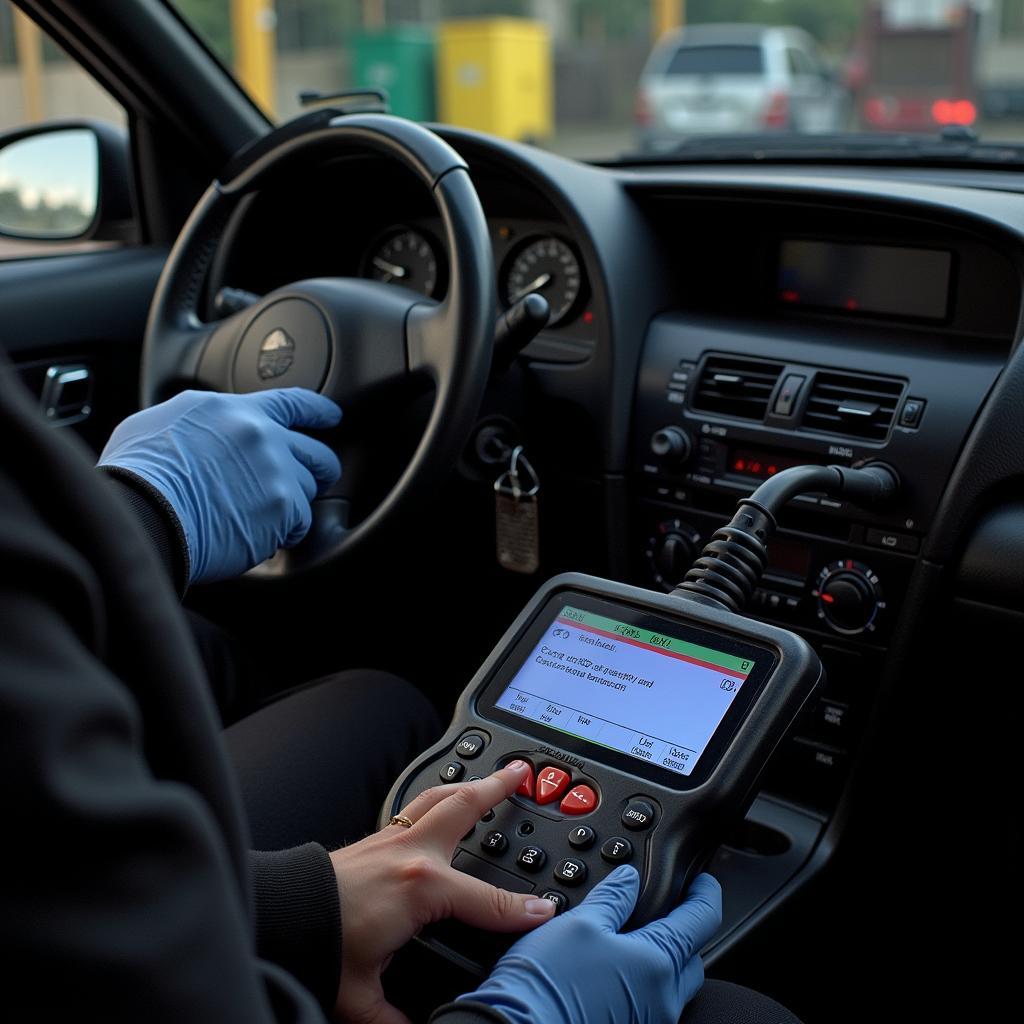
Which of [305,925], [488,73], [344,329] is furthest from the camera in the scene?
[488,73]

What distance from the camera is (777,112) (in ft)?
38.9

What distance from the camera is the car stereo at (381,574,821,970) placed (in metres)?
1.03

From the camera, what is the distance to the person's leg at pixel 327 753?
1.33m

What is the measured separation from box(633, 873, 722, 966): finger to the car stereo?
1cm

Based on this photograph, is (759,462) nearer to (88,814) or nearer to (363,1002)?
(363,1002)

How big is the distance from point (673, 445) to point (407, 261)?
583mm

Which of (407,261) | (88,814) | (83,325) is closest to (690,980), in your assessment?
(88,814)

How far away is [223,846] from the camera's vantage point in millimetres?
550

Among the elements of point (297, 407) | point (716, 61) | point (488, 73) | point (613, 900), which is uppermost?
point (716, 61)

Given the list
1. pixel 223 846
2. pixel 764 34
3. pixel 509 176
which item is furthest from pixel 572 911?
pixel 764 34

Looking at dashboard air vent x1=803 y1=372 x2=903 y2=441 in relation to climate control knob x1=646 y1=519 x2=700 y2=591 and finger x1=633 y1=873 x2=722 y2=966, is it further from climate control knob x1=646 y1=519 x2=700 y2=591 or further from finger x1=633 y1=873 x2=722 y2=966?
finger x1=633 y1=873 x2=722 y2=966

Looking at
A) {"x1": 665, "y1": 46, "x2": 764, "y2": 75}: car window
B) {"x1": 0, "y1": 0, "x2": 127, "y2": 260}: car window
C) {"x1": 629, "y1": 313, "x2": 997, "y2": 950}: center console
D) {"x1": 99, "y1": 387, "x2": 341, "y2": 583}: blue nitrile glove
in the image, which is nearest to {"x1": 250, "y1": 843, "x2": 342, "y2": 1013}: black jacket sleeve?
{"x1": 99, "y1": 387, "x2": 341, "y2": 583}: blue nitrile glove

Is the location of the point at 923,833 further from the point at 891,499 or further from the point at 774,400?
the point at 774,400

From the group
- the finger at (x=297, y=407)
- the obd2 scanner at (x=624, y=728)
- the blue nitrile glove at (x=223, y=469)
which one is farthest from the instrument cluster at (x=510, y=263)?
the obd2 scanner at (x=624, y=728)
